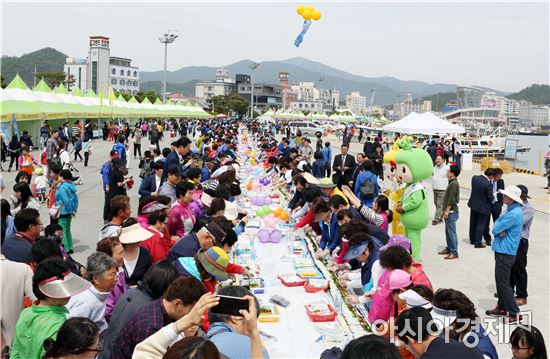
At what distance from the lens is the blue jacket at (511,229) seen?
5.36 m

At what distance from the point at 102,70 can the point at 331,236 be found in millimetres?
112854

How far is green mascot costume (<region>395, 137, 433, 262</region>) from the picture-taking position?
6469mm

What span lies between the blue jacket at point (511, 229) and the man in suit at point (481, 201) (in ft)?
9.00

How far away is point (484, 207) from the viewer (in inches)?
322

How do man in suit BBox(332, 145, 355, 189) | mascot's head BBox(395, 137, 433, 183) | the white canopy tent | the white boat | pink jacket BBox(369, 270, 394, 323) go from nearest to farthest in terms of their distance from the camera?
pink jacket BBox(369, 270, 394, 323) < mascot's head BBox(395, 137, 433, 183) < man in suit BBox(332, 145, 355, 189) < the white canopy tent < the white boat

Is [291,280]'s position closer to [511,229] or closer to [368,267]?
[368,267]

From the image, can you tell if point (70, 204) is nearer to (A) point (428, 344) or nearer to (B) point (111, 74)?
(A) point (428, 344)

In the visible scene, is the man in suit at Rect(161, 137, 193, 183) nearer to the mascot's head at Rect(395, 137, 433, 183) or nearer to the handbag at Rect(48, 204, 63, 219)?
the handbag at Rect(48, 204, 63, 219)

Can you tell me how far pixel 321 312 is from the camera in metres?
4.00

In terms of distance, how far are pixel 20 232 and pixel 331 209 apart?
3408mm

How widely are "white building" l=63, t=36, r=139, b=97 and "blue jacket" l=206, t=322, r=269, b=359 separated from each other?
10764 cm

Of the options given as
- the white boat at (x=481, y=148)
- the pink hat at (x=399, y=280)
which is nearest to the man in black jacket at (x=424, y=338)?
the pink hat at (x=399, y=280)

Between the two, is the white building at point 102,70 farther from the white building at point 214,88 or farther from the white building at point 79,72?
the white building at point 214,88

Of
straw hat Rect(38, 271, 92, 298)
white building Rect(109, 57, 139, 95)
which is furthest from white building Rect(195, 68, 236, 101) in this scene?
straw hat Rect(38, 271, 92, 298)
